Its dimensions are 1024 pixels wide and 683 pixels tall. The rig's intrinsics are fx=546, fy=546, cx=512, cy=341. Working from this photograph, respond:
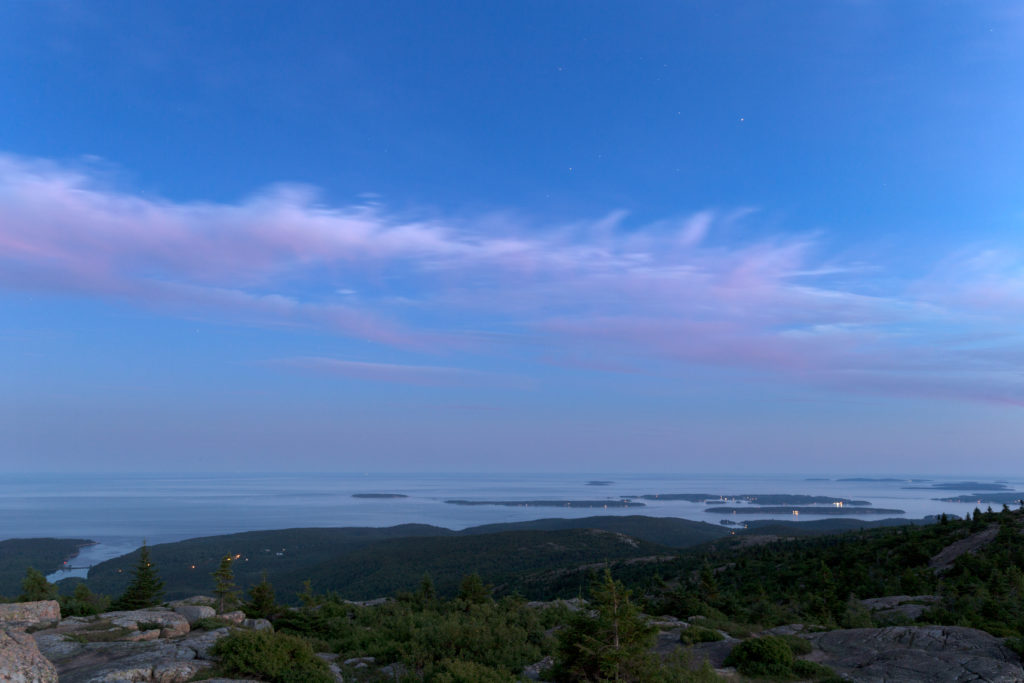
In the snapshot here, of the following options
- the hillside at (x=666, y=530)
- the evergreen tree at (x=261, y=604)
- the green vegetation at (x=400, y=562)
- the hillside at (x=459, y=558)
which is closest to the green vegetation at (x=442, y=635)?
the evergreen tree at (x=261, y=604)

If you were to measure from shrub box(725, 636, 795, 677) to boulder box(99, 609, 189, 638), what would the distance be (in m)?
18.4

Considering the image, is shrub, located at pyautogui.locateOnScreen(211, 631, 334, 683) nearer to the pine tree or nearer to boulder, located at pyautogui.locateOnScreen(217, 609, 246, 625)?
boulder, located at pyautogui.locateOnScreen(217, 609, 246, 625)

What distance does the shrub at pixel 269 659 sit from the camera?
13578 millimetres

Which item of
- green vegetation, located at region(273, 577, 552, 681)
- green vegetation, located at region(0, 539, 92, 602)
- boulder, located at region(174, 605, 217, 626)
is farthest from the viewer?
green vegetation, located at region(0, 539, 92, 602)

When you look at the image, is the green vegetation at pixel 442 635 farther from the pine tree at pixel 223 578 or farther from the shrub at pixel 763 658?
the pine tree at pixel 223 578

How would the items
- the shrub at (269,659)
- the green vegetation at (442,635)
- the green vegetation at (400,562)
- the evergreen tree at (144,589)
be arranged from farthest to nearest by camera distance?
the green vegetation at (400,562)
the evergreen tree at (144,589)
the green vegetation at (442,635)
the shrub at (269,659)

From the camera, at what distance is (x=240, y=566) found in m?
147

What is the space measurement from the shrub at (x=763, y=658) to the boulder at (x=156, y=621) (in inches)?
725

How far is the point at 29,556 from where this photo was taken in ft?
552

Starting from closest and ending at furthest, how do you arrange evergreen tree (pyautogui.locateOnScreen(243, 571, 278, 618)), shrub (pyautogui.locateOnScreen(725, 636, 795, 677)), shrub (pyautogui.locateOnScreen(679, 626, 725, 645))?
1. shrub (pyautogui.locateOnScreen(725, 636, 795, 677))
2. shrub (pyautogui.locateOnScreen(679, 626, 725, 645))
3. evergreen tree (pyautogui.locateOnScreen(243, 571, 278, 618))

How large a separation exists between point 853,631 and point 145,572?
3795 centimetres

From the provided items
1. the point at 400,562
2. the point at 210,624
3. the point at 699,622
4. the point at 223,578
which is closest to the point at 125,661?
the point at 210,624

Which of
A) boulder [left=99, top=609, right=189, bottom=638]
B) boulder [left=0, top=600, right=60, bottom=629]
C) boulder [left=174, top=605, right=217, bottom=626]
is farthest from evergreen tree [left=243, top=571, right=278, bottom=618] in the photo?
boulder [left=0, top=600, right=60, bottom=629]

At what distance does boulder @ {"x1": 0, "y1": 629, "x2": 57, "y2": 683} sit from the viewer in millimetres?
9227
